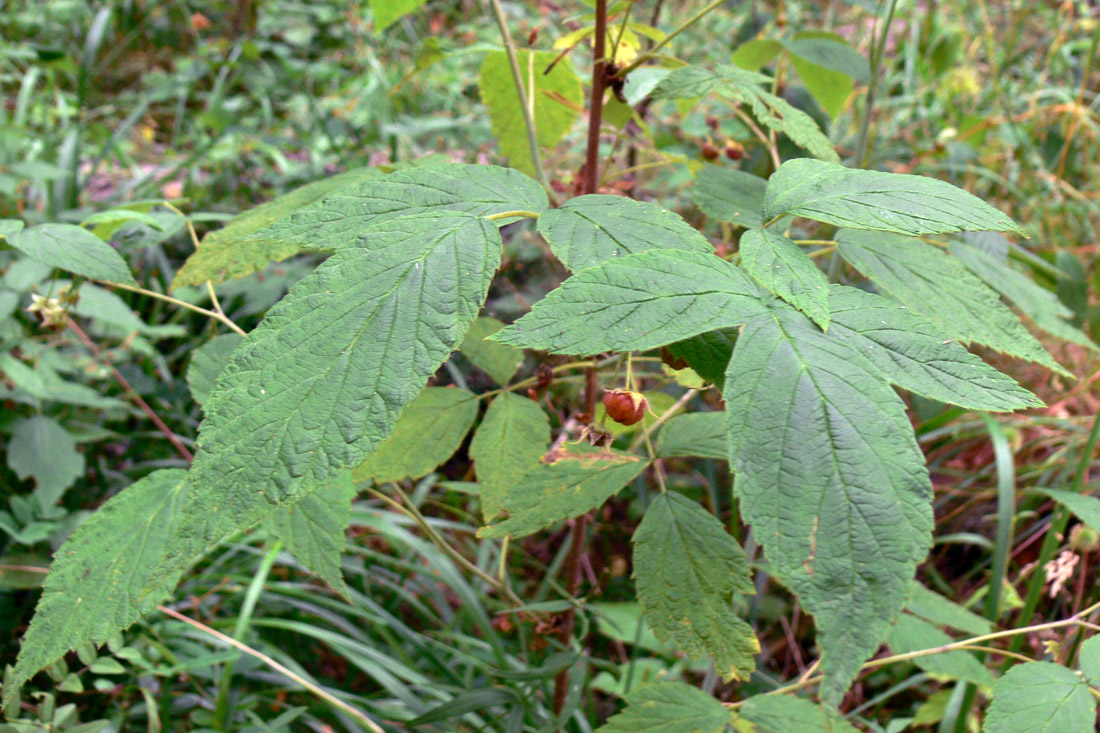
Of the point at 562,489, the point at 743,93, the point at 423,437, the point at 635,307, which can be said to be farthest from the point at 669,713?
the point at 743,93

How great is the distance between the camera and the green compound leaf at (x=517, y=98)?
36.2 inches

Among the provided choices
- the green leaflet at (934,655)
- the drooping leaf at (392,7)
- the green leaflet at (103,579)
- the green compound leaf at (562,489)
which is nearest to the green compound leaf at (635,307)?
the green compound leaf at (562,489)

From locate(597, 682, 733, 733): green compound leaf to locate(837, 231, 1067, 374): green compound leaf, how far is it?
17.8 inches

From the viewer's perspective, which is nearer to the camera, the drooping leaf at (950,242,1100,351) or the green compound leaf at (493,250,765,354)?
the green compound leaf at (493,250,765,354)

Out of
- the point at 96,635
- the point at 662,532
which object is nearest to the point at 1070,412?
the point at 662,532

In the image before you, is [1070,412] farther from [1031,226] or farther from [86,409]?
[86,409]

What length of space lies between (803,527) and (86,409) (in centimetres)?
184

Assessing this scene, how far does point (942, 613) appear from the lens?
100 centimetres

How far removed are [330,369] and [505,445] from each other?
0.34 meters

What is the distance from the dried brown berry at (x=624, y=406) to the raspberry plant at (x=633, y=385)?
0.13 feet

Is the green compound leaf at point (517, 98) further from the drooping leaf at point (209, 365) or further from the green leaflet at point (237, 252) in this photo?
the drooping leaf at point (209, 365)

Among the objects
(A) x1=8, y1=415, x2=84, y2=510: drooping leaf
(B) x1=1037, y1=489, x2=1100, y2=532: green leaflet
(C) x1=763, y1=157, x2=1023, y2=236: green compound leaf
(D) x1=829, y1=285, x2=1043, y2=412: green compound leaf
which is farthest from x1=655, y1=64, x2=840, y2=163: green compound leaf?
(A) x1=8, y1=415, x2=84, y2=510: drooping leaf

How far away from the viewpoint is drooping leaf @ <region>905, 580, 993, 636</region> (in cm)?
98

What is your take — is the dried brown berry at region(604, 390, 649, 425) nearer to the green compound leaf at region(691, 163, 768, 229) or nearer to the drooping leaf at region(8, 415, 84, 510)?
the green compound leaf at region(691, 163, 768, 229)
